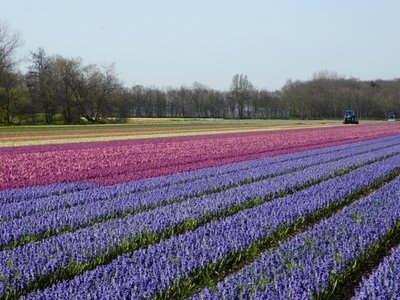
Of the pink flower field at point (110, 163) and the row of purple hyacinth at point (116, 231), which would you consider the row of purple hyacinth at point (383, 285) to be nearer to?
the row of purple hyacinth at point (116, 231)

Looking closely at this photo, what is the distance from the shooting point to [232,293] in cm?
488

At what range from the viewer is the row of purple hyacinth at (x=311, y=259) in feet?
16.4

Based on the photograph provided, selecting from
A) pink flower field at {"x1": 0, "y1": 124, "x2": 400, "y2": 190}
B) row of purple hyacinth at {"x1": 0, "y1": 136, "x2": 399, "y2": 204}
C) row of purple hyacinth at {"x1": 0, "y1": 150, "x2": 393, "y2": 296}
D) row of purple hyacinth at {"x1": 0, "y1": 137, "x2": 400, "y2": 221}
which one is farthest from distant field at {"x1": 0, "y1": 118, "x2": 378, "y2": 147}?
row of purple hyacinth at {"x1": 0, "y1": 150, "x2": 393, "y2": 296}

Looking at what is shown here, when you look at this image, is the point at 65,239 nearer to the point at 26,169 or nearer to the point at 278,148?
the point at 26,169

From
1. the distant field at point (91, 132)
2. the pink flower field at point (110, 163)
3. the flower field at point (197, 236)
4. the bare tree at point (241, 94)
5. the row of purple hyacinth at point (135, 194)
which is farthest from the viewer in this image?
the bare tree at point (241, 94)

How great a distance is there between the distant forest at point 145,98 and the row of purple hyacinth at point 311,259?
7124 centimetres

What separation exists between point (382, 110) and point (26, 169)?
480 ft

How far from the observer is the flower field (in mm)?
5336

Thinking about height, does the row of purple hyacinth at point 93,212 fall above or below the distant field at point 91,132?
below

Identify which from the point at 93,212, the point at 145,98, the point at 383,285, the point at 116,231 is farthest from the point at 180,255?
the point at 145,98

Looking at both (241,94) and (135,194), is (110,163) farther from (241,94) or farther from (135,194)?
(241,94)

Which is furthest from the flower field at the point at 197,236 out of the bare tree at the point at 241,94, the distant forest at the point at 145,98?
the bare tree at the point at 241,94

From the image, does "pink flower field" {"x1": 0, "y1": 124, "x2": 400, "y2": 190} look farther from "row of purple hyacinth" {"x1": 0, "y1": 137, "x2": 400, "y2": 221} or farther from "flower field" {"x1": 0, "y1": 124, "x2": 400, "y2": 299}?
"row of purple hyacinth" {"x1": 0, "y1": 137, "x2": 400, "y2": 221}

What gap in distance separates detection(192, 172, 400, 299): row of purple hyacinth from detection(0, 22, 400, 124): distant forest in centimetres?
7124
